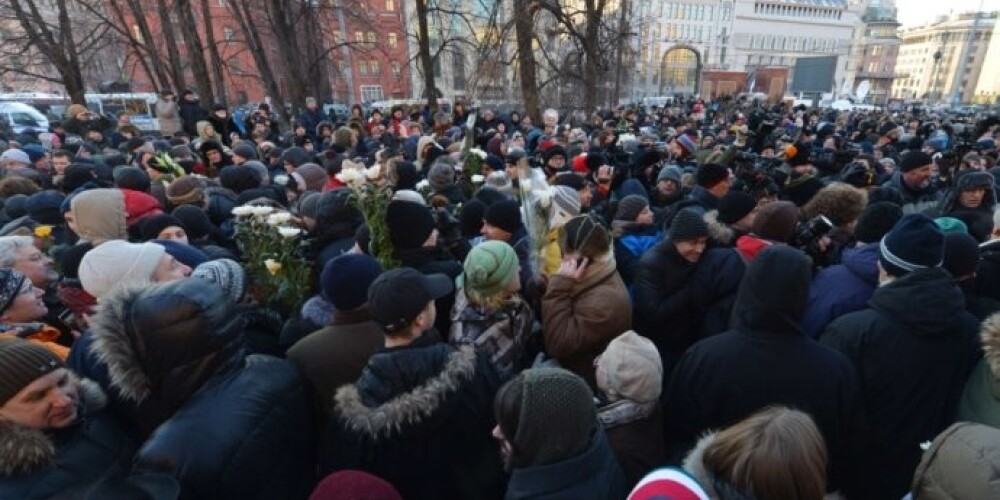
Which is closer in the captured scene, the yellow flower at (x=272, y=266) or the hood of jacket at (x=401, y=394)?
the hood of jacket at (x=401, y=394)

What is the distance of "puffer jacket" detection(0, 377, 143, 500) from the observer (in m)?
1.36

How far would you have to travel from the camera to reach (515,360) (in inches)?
106

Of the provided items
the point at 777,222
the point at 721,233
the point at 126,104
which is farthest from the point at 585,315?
the point at 126,104

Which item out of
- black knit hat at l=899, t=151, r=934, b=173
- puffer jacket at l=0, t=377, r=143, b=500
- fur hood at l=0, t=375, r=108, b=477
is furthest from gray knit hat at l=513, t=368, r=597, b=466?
black knit hat at l=899, t=151, r=934, b=173

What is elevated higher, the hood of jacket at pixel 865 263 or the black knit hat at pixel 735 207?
the black knit hat at pixel 735 207

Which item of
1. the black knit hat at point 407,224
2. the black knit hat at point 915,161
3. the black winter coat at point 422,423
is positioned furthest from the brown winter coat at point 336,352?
the black knit hat at point 915,161

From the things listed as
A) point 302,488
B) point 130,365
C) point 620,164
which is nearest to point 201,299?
point 130,365

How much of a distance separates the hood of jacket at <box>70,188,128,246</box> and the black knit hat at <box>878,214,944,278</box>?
16.3ft

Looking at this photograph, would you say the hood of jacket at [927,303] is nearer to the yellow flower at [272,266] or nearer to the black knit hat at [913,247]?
the black knit hat at [913,247]

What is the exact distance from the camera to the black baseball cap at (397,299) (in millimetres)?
1999

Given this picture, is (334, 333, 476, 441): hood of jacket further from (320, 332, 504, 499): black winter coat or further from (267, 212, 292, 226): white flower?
(267, 212, 292, 226): white flower

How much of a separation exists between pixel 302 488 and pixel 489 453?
0.81m

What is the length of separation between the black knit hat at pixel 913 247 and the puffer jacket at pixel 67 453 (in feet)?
10.9

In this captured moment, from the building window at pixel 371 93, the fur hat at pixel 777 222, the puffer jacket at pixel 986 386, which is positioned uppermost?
the building window at pixel 371 93
